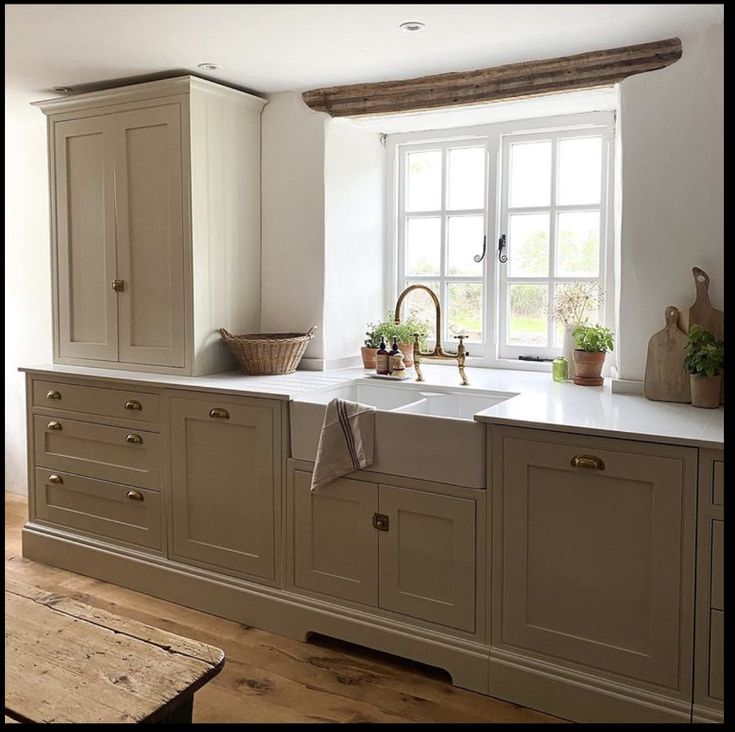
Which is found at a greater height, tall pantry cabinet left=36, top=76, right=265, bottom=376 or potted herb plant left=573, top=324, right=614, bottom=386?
tall pantry cabinet left=36, top=76, right=265, bottom=376

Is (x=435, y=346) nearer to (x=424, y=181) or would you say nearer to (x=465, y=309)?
(x=465, y=309)

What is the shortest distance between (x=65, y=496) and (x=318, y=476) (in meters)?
1.50

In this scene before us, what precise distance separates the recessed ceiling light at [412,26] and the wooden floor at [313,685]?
84.4 inches

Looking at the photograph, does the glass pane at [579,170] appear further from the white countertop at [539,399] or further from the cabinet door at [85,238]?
the cabinet door at [85,238]

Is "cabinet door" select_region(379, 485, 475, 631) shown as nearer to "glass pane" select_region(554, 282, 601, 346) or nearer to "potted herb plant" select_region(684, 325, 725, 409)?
"potted herb plant" select_region(684, 325, 725, 409)

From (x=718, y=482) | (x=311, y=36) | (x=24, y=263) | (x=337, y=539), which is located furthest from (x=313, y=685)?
(x=24, y=263)

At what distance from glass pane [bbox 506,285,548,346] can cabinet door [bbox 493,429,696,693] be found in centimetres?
117

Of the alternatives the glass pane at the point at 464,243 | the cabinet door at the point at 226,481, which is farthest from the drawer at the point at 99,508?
the glass pane at the point at 464,243

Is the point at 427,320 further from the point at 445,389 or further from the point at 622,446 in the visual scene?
the point at 622,446

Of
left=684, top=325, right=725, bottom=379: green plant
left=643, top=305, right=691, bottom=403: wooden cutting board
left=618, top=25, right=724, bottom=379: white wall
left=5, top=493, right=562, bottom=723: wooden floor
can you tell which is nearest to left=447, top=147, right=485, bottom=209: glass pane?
left=618, top=25, right=724, bottom=379: white wall

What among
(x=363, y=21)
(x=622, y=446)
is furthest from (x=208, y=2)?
(x=622, y=446)

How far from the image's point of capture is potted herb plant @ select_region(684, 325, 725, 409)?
2494 millimetres

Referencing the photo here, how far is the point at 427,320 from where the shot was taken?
3.73m

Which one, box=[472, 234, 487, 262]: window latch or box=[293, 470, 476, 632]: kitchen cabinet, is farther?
box=[472, 234, 487, 262]: window latch
